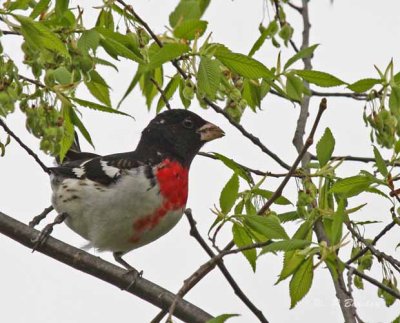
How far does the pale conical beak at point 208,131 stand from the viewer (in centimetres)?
439

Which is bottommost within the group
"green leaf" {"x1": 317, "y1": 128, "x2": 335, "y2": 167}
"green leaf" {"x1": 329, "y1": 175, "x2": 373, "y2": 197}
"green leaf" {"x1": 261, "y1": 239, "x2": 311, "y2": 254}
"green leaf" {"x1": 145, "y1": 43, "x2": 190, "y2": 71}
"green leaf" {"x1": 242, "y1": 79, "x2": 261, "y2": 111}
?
"green leaf" {"x1": 261, "y1": 239, "x2": 311, "y2": 254}

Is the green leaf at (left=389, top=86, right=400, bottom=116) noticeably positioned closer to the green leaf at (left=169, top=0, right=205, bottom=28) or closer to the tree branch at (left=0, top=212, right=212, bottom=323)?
the green leaf at (left=169, top=0, right=205, bottom=28)

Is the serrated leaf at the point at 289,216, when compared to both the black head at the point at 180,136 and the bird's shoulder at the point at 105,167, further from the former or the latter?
the black head at the point at 180,136

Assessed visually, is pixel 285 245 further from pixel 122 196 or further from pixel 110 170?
pixel 110 170

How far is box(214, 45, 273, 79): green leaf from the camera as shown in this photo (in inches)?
97.7

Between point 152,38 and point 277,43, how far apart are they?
83cm

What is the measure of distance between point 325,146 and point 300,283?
535mm

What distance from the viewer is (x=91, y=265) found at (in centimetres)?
307

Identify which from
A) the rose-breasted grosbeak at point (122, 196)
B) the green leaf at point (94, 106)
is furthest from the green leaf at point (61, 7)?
the rose-breasted grosbeak at point (122, 196)

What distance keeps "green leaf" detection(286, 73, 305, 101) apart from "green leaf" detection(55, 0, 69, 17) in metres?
0.92

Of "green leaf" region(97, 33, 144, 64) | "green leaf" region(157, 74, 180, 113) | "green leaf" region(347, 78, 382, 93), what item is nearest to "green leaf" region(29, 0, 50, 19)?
"green leaf" region(97, 33, 144, 64)

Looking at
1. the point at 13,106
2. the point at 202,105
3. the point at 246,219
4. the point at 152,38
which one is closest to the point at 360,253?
the point at 246,219

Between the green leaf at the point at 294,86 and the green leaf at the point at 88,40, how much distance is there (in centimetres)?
84

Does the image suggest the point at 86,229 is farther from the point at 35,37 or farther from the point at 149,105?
the point at 35,37
